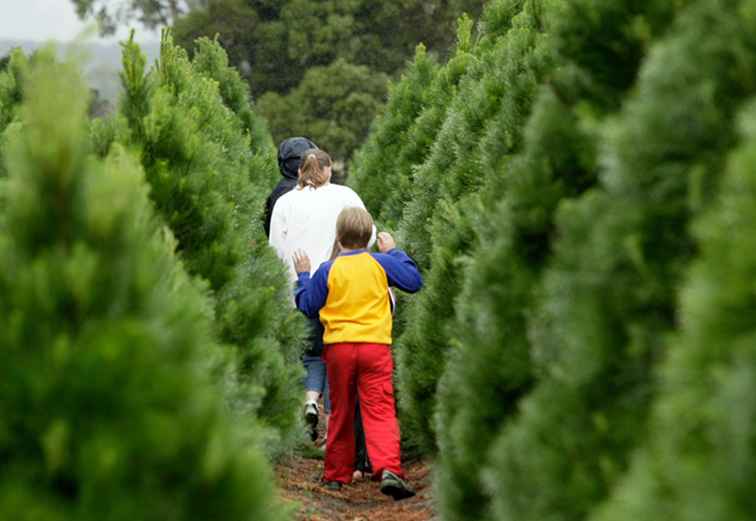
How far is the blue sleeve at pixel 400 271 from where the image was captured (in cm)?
793

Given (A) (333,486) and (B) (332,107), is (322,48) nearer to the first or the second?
(B) (332,107)

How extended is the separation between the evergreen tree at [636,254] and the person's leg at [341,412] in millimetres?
4716

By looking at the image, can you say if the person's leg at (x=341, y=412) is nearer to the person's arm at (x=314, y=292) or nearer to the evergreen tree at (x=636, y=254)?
the person's arm at (x=314, y=292)

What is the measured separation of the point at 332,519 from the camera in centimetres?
773

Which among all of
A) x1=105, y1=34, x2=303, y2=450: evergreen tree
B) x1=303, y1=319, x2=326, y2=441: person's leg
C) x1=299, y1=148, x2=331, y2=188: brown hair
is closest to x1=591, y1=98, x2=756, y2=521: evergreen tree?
x1=105, y1=34, x2=303, y2=450: evergreen tree

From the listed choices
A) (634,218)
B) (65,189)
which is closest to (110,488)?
(65,189)

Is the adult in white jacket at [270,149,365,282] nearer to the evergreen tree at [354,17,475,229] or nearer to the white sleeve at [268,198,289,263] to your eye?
the white sleeve at [268,198,289,263]

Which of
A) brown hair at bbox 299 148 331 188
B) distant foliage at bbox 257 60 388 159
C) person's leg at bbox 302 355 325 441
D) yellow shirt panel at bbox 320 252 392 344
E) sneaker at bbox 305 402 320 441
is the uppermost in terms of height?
distant foliage at bbox 257 60 388 159

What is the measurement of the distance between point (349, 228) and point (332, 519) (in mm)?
1775

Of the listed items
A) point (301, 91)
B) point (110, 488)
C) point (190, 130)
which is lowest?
point (110, 488)

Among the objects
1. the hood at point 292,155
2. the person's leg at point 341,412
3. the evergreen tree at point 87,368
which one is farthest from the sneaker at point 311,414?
the evergreen tree at point 87,368

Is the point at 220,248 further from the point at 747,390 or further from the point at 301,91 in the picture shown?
the point at 301,91

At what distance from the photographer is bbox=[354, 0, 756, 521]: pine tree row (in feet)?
8.13

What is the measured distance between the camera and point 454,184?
359 inches
